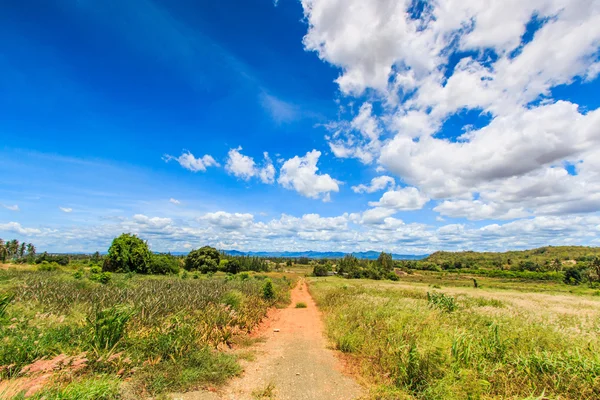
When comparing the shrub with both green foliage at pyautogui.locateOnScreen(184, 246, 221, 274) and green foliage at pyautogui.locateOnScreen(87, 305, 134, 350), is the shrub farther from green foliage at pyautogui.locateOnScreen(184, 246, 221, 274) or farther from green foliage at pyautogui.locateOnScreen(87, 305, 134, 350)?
green foliage at pyautogui.locateOnScreen(184, 246, 221, 274)

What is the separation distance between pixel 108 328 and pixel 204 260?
270 ft

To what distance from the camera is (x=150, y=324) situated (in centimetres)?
941

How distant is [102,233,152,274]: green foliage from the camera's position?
57938mm

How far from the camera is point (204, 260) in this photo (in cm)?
8412

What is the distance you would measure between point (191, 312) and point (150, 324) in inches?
104

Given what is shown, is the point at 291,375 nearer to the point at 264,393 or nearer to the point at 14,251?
the point at 264,393

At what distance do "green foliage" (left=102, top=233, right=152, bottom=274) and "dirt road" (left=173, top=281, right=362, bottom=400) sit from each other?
192ft

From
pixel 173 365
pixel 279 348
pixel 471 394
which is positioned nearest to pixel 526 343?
pixel 471 394

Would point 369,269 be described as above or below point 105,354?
below

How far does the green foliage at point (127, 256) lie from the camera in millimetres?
57938

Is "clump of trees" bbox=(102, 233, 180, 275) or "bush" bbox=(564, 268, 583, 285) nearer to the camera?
"clump of trees" bbox=(102, 233, 180, 275)

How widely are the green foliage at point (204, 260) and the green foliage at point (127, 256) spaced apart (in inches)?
851

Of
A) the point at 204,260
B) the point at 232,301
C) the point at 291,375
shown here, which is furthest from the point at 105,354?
the point at 204,260

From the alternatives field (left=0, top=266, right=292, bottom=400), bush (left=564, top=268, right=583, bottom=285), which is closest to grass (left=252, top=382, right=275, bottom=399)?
field (left=0, top=266, right=292, bottom=400)
